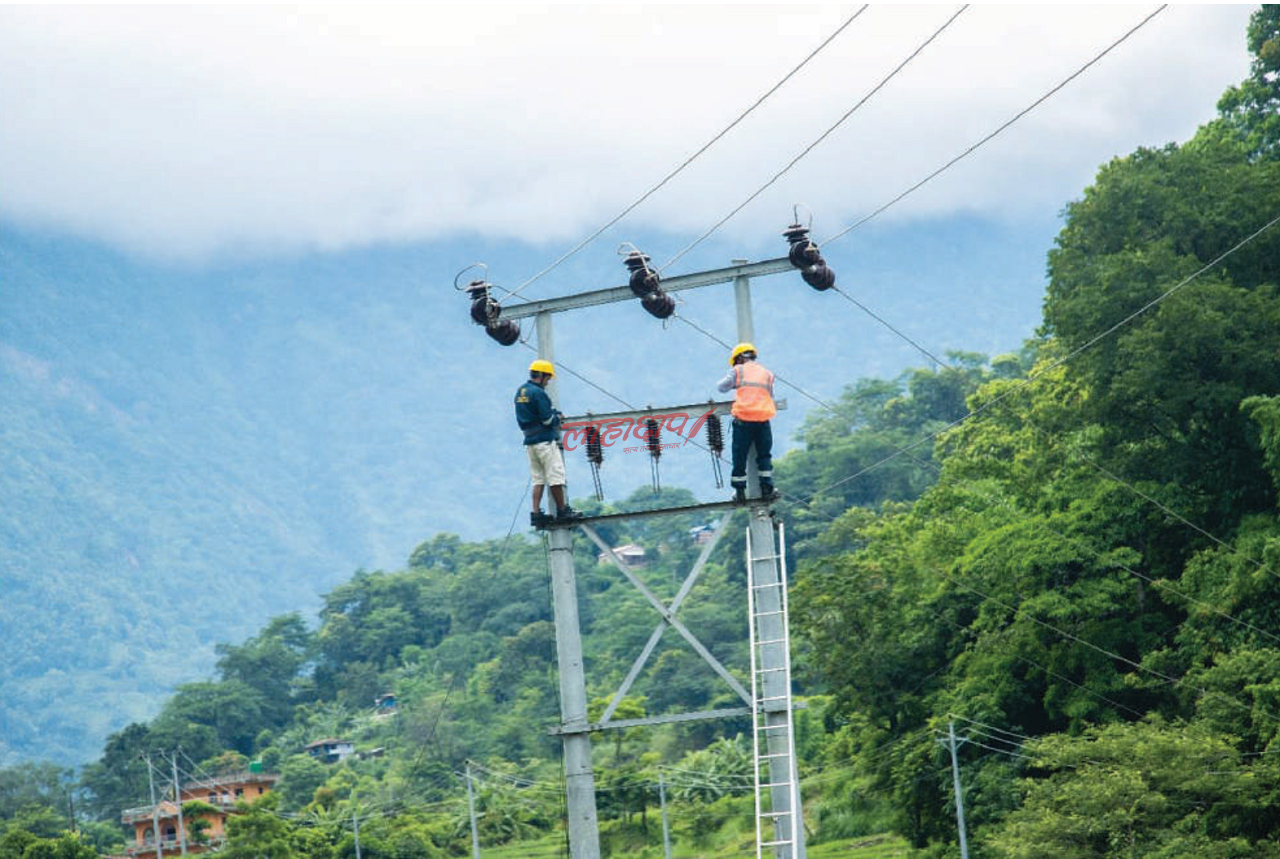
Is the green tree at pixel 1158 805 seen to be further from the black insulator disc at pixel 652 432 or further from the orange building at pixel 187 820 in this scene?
the orange building at pixel 187 820

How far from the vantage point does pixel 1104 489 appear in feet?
143

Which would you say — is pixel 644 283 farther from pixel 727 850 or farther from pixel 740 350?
pixel 727 850

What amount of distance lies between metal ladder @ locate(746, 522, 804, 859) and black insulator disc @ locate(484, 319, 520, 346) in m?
3.44

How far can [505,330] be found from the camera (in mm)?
20609

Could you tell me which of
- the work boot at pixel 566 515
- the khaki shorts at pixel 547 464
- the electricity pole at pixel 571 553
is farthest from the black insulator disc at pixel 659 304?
the work boot at pixel 566 515

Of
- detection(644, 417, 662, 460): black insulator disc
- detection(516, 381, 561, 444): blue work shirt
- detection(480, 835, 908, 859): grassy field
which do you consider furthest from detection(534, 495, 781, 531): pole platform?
detection(480, 835, 908, 859): grassy field

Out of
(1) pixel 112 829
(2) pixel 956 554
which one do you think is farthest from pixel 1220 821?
(1) pixel 112 829

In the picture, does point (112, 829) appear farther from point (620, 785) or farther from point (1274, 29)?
point (1274, 29)

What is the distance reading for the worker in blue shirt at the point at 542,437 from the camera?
19.9 meters

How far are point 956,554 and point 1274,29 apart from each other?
21.2m

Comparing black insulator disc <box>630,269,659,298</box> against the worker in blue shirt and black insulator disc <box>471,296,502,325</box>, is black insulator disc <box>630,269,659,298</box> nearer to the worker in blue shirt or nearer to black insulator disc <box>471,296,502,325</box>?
the worker in blue shirt

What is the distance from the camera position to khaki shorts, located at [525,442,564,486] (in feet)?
65.6

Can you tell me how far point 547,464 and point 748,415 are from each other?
2166mm

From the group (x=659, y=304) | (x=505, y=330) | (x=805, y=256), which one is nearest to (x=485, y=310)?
(x=505, y=330)
